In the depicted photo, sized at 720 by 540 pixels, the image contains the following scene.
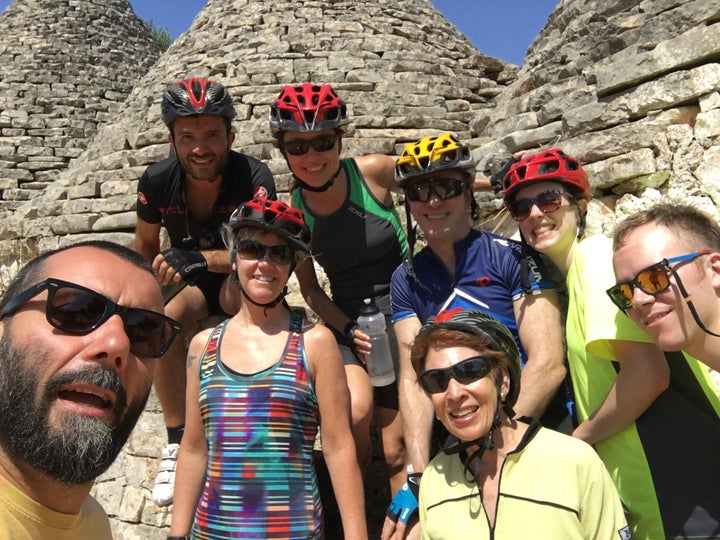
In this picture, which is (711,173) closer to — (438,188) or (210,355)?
(438,188)

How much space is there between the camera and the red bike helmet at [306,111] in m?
3.01

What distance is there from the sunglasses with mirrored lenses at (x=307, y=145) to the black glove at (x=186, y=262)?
2.50ft

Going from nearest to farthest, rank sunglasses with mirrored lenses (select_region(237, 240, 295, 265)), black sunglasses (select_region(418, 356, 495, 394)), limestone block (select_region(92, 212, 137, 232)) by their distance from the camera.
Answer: black sunglasses (select_region(418, 356, 495, 394)) < sunglasses with mirrored lenses (select_region(237, 240, 295, 265)) < limestone block (select_region(92, 212, 137, 232))

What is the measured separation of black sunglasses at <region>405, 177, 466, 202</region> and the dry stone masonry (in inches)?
49.0

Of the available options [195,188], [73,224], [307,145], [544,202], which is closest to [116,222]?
[73,224]

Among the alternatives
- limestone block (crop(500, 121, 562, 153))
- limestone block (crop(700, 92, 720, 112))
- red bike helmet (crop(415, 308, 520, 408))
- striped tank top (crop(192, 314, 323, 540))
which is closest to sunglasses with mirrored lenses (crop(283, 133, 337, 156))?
striped tank top (crop(192, 314, 323, 540))

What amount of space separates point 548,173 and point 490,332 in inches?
32.6

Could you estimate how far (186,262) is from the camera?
10.0 ft

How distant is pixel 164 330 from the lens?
1604mm

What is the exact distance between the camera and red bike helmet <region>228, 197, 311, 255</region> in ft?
8.09

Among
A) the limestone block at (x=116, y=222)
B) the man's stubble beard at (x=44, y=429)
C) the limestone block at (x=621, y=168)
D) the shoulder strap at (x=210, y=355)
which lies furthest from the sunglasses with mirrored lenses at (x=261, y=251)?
the limestone block at (x=116, y=222)

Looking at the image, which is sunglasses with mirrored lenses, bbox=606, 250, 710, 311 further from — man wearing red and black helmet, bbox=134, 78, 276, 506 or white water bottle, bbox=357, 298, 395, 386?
man wearing red and black helmet, bbox=134, 78, 276, 506

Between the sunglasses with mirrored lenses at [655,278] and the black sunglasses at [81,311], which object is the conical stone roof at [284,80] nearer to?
the black sunglasses at [81,311]

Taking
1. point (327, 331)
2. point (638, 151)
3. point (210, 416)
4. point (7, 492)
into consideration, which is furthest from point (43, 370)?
point (638, 151)
